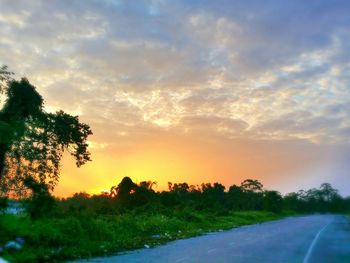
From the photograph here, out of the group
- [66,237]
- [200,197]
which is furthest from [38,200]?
[200,197]

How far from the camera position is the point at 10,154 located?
27.6m

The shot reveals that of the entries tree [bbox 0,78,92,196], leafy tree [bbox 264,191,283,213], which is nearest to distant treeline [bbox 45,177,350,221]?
leafy tree [bbox 264,191,283,213]

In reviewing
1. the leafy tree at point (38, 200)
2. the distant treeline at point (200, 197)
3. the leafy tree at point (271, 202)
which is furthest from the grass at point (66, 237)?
the leafy tree at point (271, 202)

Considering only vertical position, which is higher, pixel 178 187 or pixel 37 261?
pixel 178 187

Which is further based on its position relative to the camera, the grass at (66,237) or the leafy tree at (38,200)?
the leafy tree at (38,200)

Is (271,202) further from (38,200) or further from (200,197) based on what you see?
(38,200)

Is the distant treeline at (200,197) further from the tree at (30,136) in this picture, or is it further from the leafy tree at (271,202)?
the tree at (30,136)

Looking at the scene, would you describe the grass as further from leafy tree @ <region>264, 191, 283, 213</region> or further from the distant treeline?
leafy tree @ <region>264, 191, 283, 213</region>

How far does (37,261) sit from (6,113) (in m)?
15.0

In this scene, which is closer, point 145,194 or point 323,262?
point 323,262

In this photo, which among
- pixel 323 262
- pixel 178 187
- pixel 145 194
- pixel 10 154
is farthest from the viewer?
pixel 178 187

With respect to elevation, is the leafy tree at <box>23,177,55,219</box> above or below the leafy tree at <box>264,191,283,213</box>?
below

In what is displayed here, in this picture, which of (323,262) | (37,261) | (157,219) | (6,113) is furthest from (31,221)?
(157,219)

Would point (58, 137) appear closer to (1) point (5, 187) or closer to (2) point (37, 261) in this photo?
(1) point (5, 187)
